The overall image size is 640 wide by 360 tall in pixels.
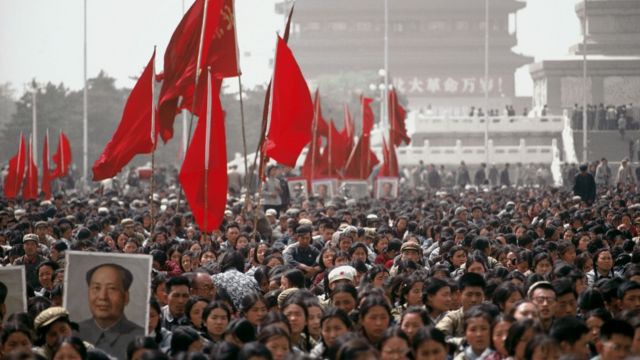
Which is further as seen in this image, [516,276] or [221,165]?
[221,165]

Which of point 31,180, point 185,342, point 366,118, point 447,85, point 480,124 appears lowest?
point 185,342

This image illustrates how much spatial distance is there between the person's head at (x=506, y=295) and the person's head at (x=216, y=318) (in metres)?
2.02

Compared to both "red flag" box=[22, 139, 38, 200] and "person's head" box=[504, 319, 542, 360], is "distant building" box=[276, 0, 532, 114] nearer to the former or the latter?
"red flag" box=[22, 139, 38, 200]

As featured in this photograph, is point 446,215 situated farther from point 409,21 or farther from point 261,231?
point 409,21

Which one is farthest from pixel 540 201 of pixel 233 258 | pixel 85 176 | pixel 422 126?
pixel 422 126

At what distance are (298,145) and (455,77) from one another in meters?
94.1

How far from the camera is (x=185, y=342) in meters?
A: 10.3

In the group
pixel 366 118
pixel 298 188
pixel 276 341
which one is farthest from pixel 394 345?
pixel 366 118

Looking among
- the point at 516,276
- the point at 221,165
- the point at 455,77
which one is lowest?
the point at 516,276

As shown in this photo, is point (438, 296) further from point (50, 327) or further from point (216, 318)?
point (50, 327)

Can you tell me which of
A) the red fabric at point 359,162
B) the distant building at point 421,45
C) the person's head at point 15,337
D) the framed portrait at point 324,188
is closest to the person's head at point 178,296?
the person's head at point 15,337

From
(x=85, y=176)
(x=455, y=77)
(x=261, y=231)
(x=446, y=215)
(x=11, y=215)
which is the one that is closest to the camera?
(x=261, y=231)

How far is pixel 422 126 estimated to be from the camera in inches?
2598

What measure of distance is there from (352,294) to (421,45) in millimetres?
99688
